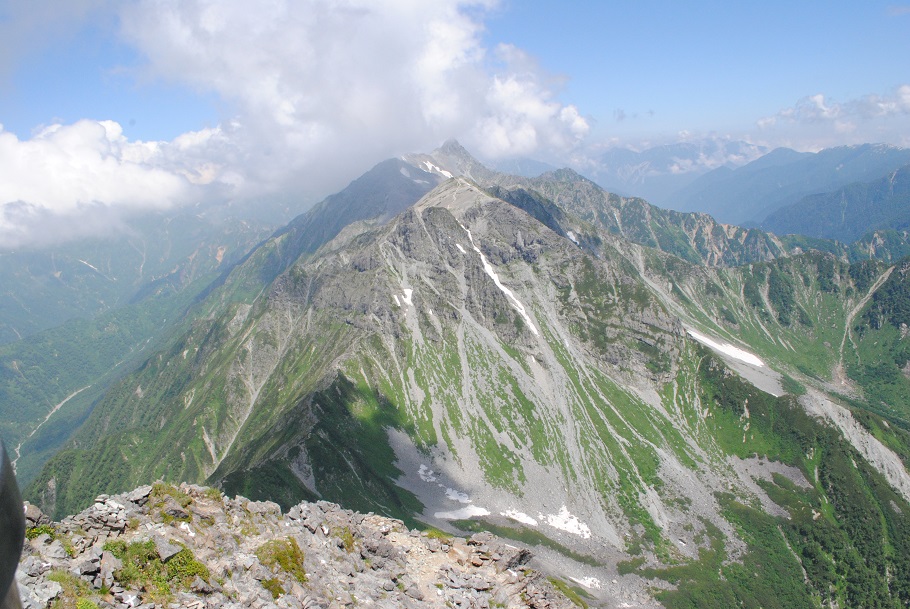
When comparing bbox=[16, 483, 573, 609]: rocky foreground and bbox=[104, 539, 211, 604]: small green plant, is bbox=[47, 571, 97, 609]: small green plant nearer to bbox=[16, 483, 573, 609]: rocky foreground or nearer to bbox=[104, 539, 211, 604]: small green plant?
bbox=[16, 483, 573, 609]: rocky foreground

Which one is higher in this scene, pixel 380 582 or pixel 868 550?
pixel 380 582

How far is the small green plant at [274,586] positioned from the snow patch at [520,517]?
166m

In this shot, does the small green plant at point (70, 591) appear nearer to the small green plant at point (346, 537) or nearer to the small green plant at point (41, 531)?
the small green plant at point (41, 531)

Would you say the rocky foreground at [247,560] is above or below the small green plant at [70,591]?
below

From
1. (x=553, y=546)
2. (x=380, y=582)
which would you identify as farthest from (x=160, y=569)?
(x=553, y=546)

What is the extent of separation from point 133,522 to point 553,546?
165 meters

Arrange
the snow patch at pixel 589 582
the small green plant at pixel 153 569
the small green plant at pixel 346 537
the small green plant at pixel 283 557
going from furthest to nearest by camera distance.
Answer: the snow patch at pixel 589 582, the small green plant at pixel 346 537, the small green plant at pixel 283 557, the small green plant at pixel 153 569

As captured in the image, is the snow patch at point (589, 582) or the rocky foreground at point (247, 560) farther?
the snow patch at point (589, 582)

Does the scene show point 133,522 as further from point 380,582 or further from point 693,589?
point 693,589

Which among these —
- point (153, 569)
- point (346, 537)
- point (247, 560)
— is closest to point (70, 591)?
point (153, 569)

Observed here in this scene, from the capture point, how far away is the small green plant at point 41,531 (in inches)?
1042

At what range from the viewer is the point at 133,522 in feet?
107

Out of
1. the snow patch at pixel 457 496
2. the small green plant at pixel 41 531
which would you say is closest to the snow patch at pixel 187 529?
the small green plant at pixel 41 531

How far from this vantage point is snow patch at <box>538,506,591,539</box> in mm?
183875
